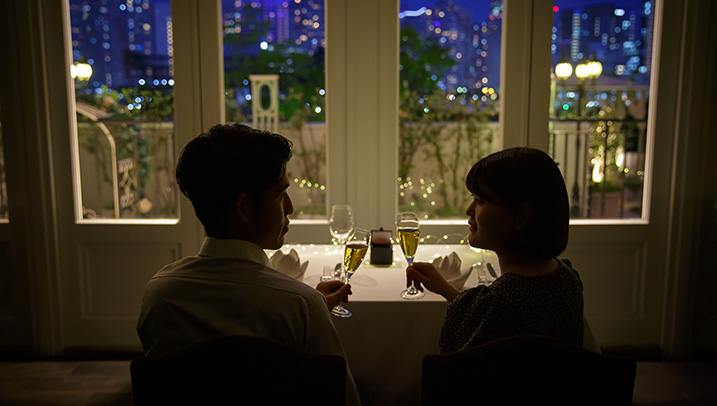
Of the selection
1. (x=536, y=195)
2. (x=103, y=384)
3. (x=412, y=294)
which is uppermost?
(x=536, y=195)

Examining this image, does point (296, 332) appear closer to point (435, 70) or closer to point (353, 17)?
point (353, 17)

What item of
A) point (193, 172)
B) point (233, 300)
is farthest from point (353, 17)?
point (233, 300)

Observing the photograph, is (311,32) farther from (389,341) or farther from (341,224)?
(389,341)

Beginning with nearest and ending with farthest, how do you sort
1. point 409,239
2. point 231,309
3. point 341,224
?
point 231,309
point 409,239
point 341,224

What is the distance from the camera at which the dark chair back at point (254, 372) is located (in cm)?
84

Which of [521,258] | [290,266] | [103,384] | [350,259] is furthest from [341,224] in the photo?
[103,384]

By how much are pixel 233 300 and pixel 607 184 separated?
2827 mm

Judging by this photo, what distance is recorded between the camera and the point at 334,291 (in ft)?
4.89

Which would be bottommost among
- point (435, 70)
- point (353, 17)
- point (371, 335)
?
point (371, 335)

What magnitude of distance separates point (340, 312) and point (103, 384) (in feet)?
5.87

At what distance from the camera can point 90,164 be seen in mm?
3145

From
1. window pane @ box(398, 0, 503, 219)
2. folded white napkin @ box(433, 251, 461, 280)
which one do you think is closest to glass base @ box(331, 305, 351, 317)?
folded white napkin @ box(433, 251, 461, 280)

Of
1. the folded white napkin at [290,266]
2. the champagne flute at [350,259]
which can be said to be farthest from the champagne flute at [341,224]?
the champagne flute at [350,259]

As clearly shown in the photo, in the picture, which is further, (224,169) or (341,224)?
(341,224)
